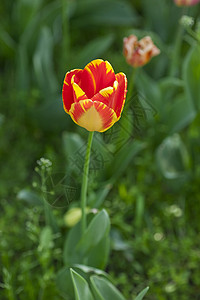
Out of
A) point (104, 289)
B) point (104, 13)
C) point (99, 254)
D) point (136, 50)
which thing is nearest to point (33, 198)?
point (99, 254)

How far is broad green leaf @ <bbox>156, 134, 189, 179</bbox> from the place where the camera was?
1759 millimetres

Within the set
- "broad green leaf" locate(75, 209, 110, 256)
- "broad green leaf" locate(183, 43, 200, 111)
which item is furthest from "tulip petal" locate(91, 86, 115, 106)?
"broad green leaf" locate(183, 43, 200, 111)

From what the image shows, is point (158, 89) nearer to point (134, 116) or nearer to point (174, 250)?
point (134, 116)

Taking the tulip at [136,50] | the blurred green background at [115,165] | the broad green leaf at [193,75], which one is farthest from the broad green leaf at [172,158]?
the tulip at [136,50]

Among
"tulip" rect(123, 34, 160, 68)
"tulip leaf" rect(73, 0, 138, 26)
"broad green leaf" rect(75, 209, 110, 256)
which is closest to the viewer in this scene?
"broad green leaf" rect(75, 209, 110, 256)

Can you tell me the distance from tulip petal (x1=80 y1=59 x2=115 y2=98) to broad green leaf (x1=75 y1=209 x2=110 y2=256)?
323mm

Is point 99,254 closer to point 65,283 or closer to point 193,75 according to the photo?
point 65,283

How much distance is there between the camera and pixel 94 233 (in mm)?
1283

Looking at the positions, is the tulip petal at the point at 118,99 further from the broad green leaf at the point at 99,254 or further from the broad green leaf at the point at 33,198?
the broad green leaf at the point at 33,198

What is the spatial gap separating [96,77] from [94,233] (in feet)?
1.43

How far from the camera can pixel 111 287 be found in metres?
1.25

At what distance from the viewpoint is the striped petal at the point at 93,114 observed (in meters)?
0.97

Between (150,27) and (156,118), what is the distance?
66 cm

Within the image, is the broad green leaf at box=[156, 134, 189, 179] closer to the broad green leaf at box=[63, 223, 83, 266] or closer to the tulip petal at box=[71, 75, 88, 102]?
the broad green leaf at box=[63, 223, 83, 266]
